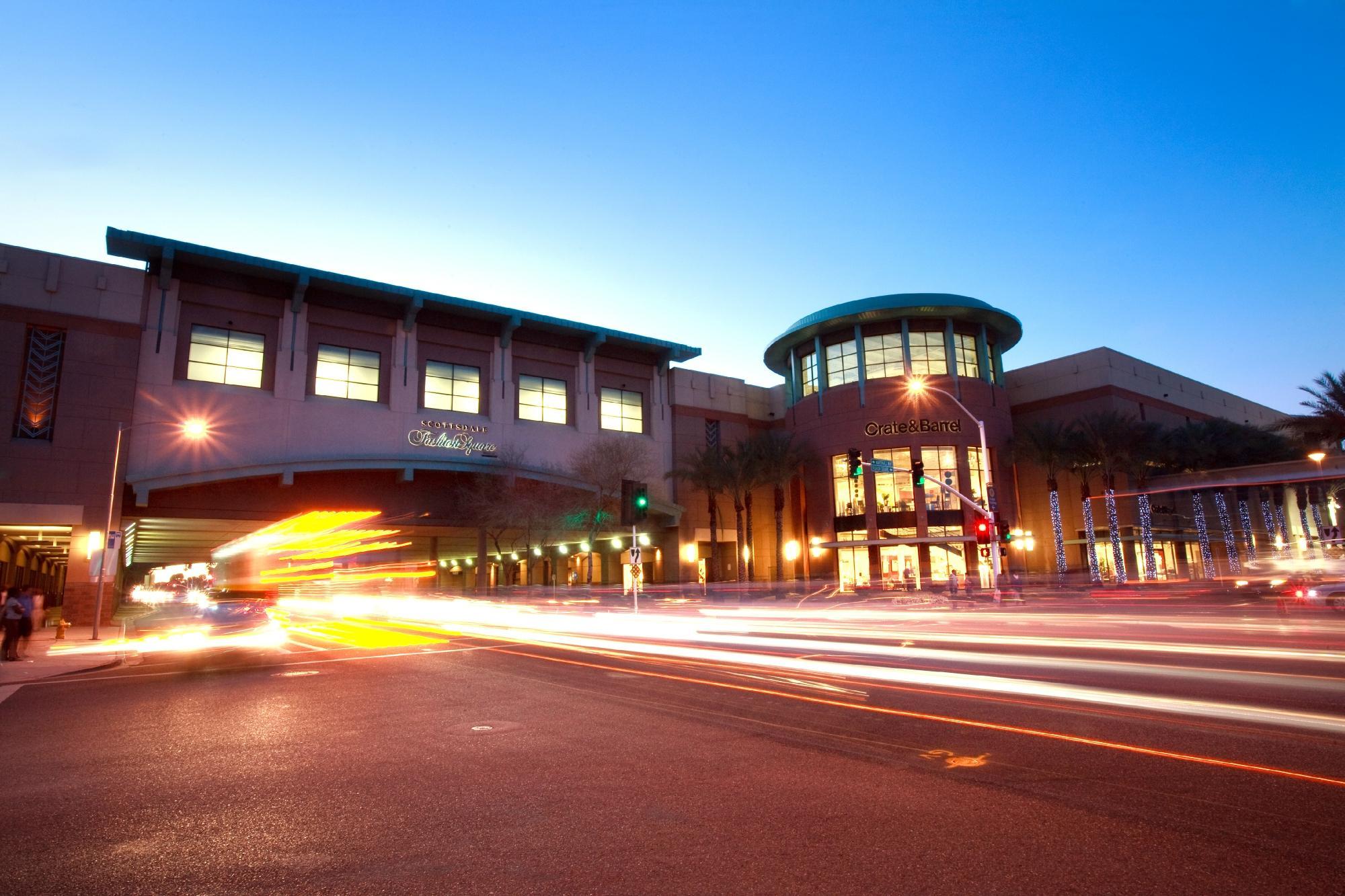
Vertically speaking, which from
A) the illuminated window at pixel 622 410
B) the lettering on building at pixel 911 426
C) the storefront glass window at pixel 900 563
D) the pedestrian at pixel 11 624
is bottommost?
the pedestrian at pixel 11 624

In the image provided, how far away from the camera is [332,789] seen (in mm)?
6609

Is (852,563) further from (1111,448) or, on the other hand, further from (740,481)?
(1111,448)

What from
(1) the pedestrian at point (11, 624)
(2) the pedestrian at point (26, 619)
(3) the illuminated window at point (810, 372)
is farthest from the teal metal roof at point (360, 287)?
(1) the pedestrian at point (11, 624)

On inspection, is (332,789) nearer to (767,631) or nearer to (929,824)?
(929,824)

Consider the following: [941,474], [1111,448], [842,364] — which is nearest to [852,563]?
[941,474]

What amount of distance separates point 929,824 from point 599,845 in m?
2.27

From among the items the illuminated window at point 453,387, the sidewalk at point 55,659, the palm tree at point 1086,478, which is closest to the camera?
the sidewalk at point 55,659

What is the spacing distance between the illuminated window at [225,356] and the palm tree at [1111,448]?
50.2 m

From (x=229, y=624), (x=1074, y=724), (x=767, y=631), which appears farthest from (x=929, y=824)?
(x=229, y=624)

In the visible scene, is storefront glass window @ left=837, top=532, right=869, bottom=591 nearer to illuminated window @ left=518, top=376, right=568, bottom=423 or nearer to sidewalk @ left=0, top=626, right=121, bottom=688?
illuminated window @ left=518, top=376, right=568, bottom=423

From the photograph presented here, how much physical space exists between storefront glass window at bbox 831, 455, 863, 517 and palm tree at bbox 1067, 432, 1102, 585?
13838mm

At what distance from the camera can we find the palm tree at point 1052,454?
168 feet

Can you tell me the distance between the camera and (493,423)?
155 feet

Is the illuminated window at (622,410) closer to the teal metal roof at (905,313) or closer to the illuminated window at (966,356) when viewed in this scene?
the teal metal roof at (905,313)
